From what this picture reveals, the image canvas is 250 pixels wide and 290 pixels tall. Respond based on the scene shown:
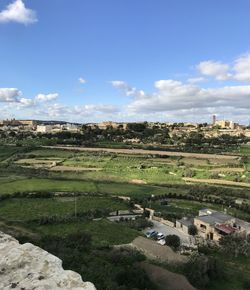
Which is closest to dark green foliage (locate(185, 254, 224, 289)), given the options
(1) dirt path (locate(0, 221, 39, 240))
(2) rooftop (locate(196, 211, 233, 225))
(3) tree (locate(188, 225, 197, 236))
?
(1) dirt path (locate(0, 221, 39, 240))

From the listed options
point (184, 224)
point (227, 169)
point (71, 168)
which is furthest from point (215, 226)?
point (71, 168)

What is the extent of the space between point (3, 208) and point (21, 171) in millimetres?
30196

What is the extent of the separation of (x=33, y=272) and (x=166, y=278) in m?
13.8

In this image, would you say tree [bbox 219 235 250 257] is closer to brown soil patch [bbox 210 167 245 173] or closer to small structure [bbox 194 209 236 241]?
small structure [bbox 194 209 236 241]

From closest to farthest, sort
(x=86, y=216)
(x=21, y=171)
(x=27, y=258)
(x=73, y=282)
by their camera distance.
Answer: (x=73, y=282) → (x=27, y=258) → (x=86, y=216) → (x=21, y=171)

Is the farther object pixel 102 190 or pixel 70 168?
pixel 70 168

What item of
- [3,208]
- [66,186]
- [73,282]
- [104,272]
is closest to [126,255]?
[104,272]

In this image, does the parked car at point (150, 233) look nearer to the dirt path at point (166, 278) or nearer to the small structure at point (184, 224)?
the small structure at point (184, 224)

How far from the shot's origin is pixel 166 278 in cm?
2547

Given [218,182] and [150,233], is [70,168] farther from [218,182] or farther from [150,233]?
[150,233]

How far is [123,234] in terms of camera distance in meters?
41.2

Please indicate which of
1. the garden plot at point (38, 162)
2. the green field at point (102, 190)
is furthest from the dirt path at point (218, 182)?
the garden plot at point (38, 162)

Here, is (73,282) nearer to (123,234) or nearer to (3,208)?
(123,234)

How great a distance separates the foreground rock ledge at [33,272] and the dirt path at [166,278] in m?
11.7
